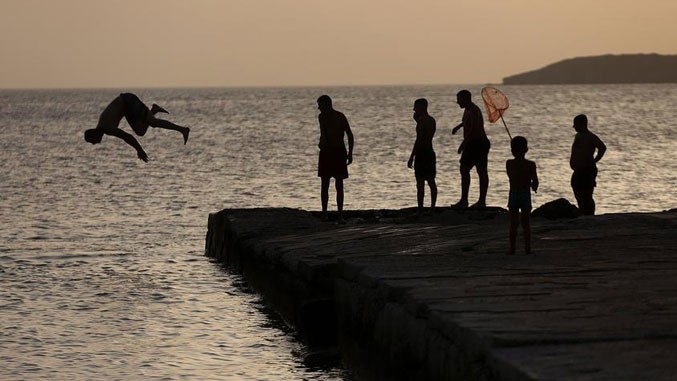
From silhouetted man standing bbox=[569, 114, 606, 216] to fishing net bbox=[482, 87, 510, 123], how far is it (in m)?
1.03

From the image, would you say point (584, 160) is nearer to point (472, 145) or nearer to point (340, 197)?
point (472, 145)

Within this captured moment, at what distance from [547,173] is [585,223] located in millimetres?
31103

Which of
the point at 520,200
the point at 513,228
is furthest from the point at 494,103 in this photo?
the point at 513,228

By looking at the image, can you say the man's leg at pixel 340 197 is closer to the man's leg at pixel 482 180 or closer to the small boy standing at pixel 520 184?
the man's leg at pixel 482 180

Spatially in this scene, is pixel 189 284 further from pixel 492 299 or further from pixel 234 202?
pixel 234 202

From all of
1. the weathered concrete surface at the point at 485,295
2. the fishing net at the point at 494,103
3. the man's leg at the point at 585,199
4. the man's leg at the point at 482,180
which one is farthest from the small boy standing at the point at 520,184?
the man's leg at the point at 482,180

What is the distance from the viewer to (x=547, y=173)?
1777 inches

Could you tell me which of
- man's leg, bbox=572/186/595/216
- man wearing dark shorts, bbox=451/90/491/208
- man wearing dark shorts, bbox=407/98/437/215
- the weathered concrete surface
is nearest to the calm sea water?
the weathered concrete surface

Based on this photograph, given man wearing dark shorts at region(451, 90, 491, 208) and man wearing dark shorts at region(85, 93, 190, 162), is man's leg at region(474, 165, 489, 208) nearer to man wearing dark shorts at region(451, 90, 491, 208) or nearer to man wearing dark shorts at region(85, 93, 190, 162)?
man wearing dark shorts at region(451, 90, 491, 208)

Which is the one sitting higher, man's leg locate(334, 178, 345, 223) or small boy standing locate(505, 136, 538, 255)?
small boy standing locate(505, 136, 538, 255)

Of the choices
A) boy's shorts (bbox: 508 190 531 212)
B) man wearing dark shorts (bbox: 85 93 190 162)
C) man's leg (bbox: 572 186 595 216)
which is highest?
man wearing dark shorts (bbox: 85 93 190 162)

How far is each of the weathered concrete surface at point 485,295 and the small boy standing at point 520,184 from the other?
0.82 feet

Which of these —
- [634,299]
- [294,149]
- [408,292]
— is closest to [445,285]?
[408,292]

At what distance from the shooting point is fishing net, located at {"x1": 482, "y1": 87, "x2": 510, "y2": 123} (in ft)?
55.8
